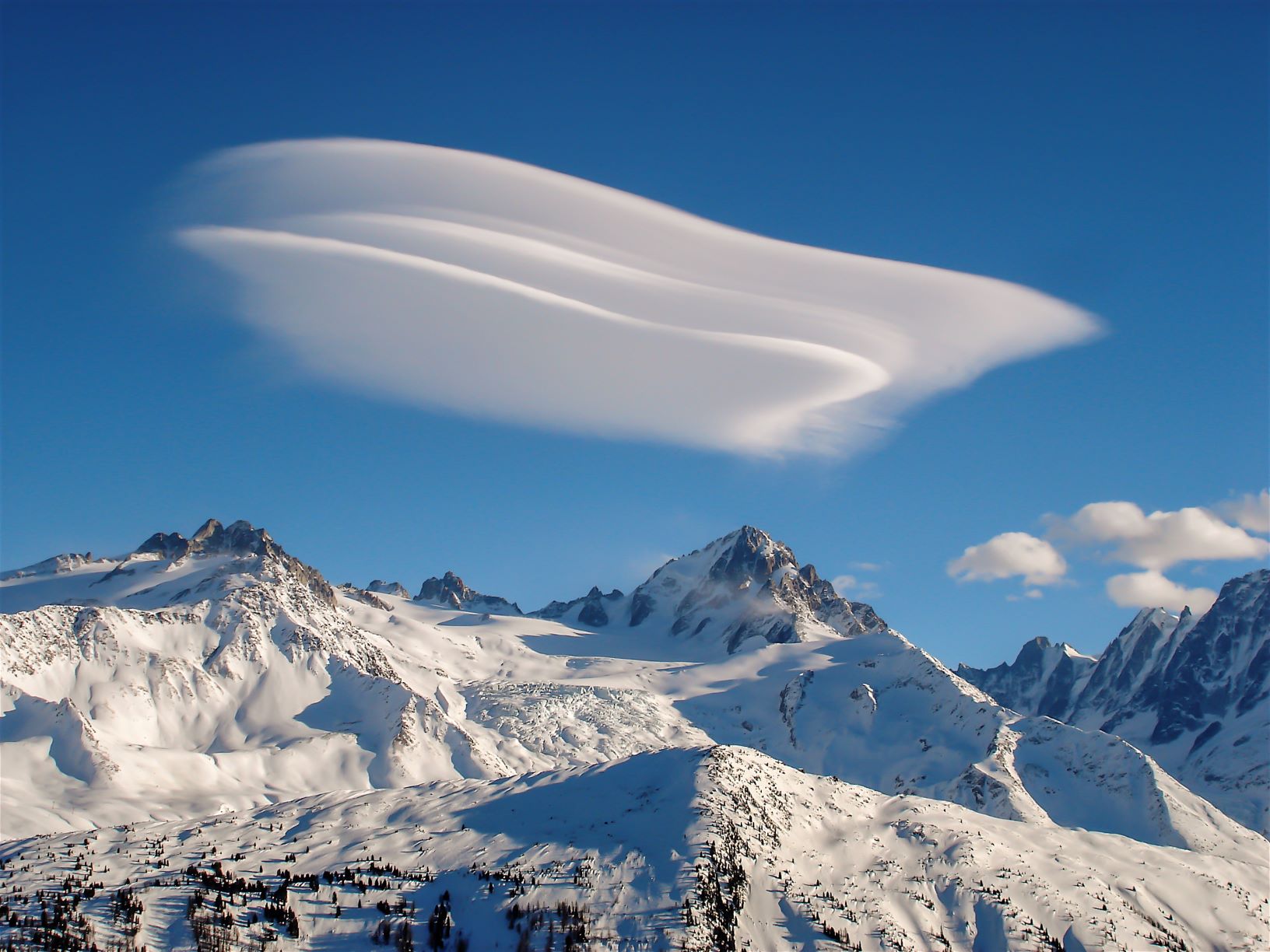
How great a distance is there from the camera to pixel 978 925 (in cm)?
16562

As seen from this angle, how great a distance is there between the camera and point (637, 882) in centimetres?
15675

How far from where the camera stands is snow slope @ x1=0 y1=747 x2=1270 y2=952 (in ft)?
473

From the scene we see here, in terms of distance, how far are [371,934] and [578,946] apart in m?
27.0

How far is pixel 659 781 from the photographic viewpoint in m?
198

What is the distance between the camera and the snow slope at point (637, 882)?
144 m

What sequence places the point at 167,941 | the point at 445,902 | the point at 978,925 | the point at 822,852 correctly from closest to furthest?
the point at 167,941, the point at 445,902, the point at 978,925, the point at 822,852

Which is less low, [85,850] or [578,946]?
[85,850]

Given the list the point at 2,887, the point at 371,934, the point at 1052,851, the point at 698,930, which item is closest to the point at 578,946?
the point at 698,930

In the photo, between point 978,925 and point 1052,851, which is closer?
point 978,925

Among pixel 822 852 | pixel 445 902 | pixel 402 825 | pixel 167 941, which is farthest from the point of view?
pixel 402 825

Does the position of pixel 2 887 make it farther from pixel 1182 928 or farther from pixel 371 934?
pixel 1182 928

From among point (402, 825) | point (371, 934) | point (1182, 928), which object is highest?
point (402, 825)

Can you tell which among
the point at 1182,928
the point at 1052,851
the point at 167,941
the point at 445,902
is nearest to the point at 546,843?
the point at 445,902

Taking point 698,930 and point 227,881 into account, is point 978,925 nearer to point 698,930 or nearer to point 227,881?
point 698,930
